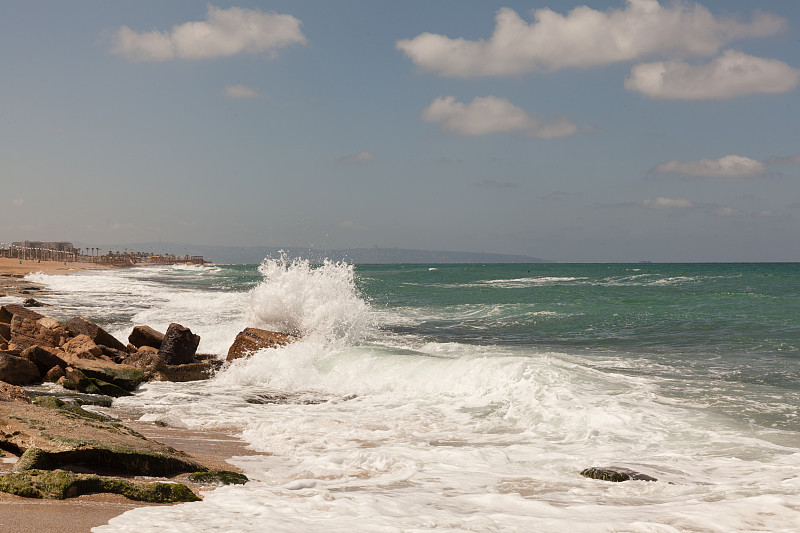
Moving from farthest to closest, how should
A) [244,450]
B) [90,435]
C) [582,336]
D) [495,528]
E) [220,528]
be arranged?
[582,336] → [244,450] → [90,435] → [495,528] → [220,528]

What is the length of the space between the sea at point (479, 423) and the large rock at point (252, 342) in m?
0.47

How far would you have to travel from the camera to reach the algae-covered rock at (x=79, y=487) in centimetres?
420

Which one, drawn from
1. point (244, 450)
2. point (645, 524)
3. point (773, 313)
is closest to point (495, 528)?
point (645, 524)

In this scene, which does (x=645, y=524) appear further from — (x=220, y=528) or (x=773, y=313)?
(x=773, y=313)

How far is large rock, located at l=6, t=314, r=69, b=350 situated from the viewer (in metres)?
12.1

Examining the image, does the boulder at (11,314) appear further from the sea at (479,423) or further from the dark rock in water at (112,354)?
the dark rock in water at (112,354)

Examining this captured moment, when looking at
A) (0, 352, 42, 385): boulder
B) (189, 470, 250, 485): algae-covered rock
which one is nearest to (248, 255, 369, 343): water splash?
(0, 352, 42, 385): boulder

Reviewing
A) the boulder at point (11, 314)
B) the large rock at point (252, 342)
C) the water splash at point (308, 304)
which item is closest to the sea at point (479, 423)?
the water splash at point (308, 304)

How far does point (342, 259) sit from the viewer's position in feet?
59.2

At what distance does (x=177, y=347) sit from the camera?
1205cm

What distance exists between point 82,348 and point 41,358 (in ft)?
3.93

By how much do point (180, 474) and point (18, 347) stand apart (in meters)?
7.90

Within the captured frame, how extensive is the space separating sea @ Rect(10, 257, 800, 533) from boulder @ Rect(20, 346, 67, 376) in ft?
5.14

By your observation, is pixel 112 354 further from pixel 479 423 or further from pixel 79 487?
pixel 79 487
